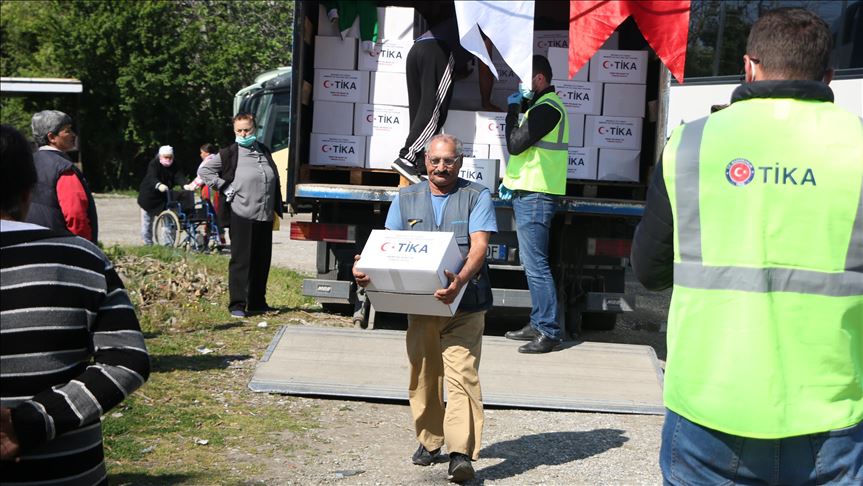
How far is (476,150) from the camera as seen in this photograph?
908cm

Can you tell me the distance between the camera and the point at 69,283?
8.35 feet

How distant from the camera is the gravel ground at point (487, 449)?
5613mm

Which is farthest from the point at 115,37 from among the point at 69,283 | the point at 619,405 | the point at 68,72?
the point at 69,283

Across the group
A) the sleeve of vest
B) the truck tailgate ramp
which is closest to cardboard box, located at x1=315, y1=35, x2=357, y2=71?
the truck tailgate ramp

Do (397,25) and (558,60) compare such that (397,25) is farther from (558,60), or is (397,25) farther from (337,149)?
(558,60)

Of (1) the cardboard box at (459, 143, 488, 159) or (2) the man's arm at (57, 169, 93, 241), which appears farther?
(1) the cardboard box at (459, 143, 488, 159)

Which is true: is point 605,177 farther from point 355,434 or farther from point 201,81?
point 201,81

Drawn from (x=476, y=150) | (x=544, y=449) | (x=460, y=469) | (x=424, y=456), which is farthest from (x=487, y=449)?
(x=476, y=150)

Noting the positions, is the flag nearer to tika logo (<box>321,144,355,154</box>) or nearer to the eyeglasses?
tika logo (<box>321,144,355,154</box>)

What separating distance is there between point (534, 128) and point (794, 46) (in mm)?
5439

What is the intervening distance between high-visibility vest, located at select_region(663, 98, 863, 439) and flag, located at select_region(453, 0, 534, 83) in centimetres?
530

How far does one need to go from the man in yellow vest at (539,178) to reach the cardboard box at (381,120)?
1.18 metres

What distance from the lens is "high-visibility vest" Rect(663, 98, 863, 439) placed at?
2615 mm

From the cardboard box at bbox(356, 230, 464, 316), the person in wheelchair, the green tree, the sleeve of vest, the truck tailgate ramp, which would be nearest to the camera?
the sleeve of vest
